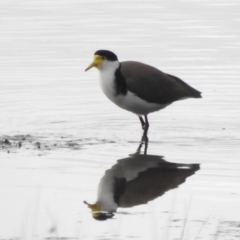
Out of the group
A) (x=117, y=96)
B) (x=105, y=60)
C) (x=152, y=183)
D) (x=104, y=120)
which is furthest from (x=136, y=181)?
(x=104, y=120)

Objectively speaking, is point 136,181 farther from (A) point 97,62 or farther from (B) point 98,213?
(A) point 97,62

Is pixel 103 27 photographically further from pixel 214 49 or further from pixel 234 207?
pixel 234 207

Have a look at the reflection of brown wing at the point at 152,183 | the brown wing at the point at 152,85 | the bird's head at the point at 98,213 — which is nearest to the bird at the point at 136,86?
the brown wing at the point at 152,85

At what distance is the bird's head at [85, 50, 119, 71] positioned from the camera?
40.5 feet

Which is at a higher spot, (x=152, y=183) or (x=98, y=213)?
(x=152, y=183)

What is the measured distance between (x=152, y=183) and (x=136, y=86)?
2.72 m

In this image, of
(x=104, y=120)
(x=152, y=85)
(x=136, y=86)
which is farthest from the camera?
(x=104, y=120)

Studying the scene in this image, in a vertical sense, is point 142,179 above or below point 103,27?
below

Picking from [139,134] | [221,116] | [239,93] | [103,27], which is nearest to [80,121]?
[139,134]

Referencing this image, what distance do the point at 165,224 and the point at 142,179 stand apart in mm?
1619

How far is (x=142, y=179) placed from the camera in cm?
996

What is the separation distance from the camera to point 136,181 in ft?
32.4

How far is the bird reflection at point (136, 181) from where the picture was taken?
29.7 ft

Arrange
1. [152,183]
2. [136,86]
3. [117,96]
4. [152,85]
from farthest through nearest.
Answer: [152,85] → [136,86] → [117,96] → [152,183]
